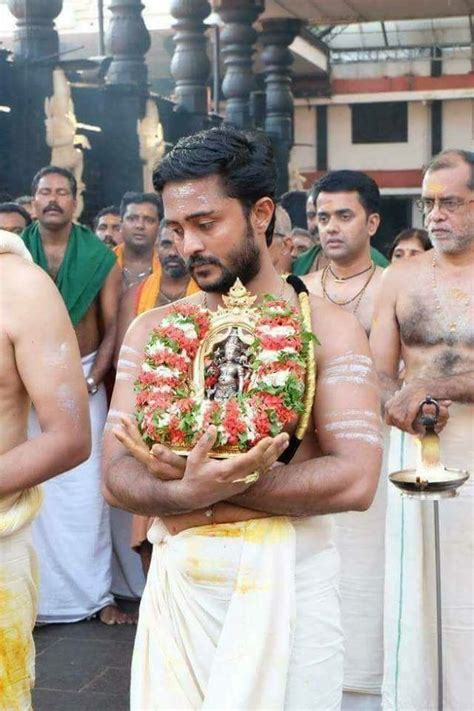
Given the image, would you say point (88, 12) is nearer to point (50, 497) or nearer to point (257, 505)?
point (50, 497)

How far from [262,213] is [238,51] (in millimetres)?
18965

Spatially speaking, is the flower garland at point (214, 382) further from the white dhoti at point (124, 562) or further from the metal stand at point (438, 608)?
the white dhoti at point (124, 562)

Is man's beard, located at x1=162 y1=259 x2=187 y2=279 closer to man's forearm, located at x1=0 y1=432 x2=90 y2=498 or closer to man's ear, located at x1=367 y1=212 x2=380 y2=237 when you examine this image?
man's ear, located at x1=367 y1=212 x2=380 y2=237

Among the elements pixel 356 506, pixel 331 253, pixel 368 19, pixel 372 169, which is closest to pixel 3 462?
pixel 356 506

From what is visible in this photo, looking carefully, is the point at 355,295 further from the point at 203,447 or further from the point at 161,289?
the point at 203,447

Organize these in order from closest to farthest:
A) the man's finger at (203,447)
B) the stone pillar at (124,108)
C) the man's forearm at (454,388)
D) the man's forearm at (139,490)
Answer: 1. the man's finger at (203,447)
2. the man's forearm at (139,490)
3. the man's forearm at (454,388)
4. the stone pillar at (124,108)

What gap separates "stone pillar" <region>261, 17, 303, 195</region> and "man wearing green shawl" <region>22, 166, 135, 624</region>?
1823 cm

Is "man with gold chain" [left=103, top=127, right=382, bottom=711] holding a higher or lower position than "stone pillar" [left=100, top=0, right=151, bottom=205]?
lower

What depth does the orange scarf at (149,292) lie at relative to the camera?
649 cm

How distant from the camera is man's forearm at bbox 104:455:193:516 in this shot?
2.61 meters

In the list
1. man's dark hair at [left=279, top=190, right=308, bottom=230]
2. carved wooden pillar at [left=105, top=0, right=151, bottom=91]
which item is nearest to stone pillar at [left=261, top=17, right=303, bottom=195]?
man's dark hair at [left=279, top=190, right=308, bottom=230]

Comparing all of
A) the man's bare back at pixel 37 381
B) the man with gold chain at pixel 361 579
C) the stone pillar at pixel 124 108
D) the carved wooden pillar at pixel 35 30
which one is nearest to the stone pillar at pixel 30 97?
the carved wooden pillar at pixel 35 30

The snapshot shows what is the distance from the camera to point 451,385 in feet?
14.3

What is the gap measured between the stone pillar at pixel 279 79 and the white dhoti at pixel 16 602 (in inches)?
858
